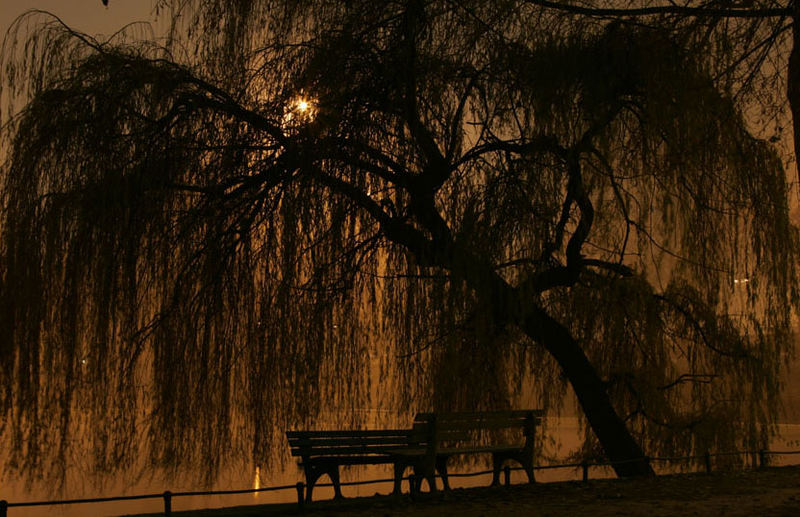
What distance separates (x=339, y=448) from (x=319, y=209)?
1803 millimetres

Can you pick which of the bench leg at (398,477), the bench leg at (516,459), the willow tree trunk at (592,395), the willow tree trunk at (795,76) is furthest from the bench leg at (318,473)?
the willow tree trunk at (795,76)

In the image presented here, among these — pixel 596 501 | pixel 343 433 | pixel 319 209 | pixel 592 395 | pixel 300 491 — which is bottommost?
pixel 596 501

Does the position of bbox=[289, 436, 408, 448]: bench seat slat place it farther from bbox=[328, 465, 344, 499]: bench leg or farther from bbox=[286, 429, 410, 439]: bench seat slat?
bbox=[328, 465, 344, 499]: bench leg

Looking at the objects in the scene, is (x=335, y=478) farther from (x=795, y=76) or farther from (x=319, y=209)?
(x=795, y=76)

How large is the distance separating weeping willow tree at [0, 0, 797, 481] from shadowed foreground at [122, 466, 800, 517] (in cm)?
78

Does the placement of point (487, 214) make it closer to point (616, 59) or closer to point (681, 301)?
point (616, 59)

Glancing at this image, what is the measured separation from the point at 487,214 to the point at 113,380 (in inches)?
122

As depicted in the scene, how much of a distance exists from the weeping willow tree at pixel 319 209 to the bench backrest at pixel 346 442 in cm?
23

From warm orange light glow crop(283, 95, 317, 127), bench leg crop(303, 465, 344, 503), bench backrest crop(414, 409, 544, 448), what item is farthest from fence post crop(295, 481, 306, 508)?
warm orange light glow crop(283, 95, 317, 127)

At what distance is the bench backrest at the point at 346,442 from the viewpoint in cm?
620

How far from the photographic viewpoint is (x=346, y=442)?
6.36m

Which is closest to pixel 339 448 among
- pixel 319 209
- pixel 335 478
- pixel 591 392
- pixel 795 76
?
pixel 335 478

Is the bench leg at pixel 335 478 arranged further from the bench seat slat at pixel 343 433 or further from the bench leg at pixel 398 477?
the bench leg at pixel 398 477

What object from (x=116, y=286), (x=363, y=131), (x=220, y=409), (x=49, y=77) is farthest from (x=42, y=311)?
(x=363, y=131)
